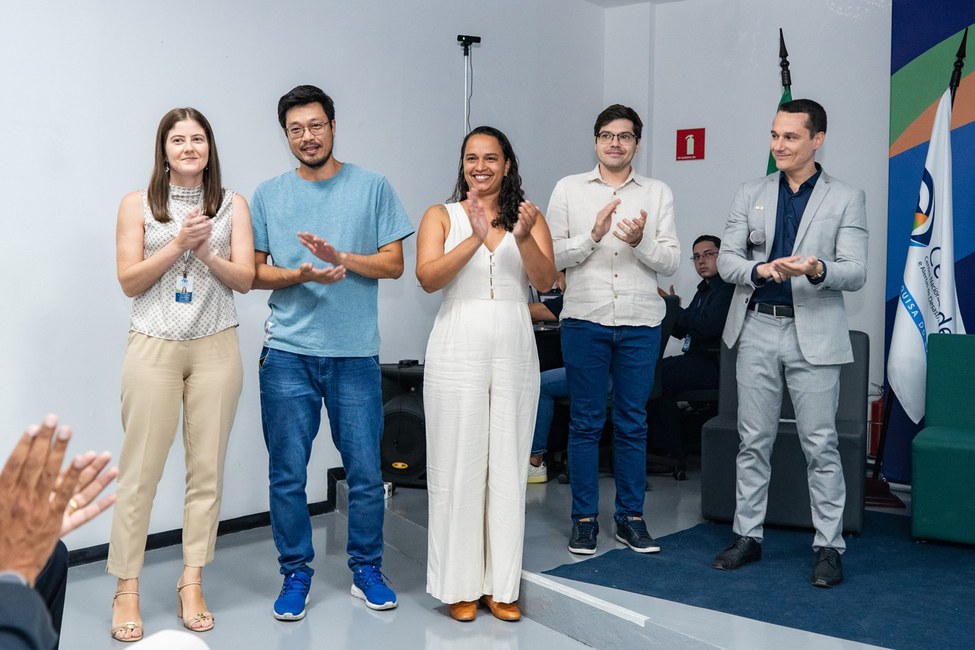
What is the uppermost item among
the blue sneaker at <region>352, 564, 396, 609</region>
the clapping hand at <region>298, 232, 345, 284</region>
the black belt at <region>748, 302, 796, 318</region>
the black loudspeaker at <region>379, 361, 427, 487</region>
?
the clapping hand at <region>298, 232, 345, 284</region>

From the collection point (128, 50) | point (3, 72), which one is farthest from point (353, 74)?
point (3, 72)

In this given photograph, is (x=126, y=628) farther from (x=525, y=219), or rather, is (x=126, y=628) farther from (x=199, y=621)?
(x=525, y=219)

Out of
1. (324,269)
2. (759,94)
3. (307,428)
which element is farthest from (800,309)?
(759,94)

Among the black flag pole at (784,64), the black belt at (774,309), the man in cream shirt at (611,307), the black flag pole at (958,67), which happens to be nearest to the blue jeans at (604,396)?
the man in cream shirt at (611,307)

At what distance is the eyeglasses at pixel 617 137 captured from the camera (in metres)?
3.50

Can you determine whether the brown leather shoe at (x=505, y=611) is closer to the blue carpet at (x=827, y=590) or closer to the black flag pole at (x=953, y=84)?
the blue carpet at (x=827, y=590)

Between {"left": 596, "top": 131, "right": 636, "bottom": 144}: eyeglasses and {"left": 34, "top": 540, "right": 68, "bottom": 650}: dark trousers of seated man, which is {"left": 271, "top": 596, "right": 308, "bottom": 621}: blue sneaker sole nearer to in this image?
{"left": 34, "top": 540, "right": 68, "bottom": 650}: dark trousers of seated man

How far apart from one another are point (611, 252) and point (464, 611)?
1396mm

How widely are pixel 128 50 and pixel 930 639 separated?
11.7ft

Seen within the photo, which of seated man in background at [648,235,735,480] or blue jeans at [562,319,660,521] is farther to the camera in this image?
seated man in background at [648,235,735,480]

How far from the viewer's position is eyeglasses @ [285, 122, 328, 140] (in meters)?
3.07

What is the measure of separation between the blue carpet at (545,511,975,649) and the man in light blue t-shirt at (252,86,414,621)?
0.90 metres

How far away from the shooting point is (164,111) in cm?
396

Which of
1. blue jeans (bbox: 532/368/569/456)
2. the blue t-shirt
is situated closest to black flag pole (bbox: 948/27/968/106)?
blue jeans (bbox: 532/368/569/456)
